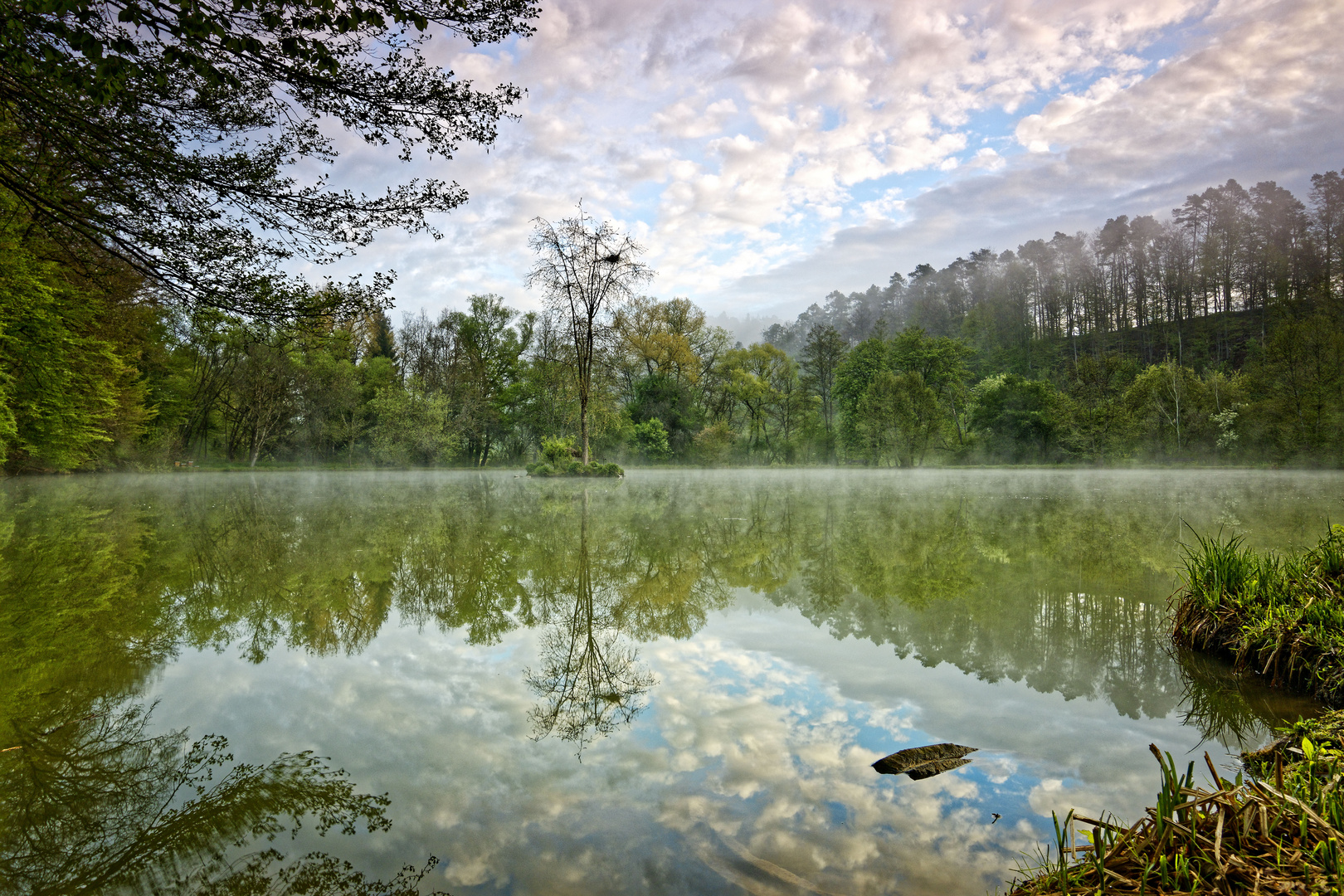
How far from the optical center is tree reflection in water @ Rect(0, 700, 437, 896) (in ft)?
6.40

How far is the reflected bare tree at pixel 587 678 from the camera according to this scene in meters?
3.18

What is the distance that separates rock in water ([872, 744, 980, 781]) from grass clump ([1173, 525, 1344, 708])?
2329 millimetres

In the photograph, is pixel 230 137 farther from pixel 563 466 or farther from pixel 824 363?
pixel 824 363

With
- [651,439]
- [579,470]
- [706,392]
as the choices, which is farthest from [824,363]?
[579,470]

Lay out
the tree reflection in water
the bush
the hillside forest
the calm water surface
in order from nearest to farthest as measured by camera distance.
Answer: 1. the tree reflection in water
2. the calm water surface
3. the bush
4. the hillside forest

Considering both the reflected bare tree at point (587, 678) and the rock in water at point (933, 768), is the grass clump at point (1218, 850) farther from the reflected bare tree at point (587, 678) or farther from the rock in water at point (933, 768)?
the reflected bare tree at point (587, 678)

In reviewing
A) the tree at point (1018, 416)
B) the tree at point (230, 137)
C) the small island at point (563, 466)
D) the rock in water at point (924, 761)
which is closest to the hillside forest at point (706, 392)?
the tree at point (1018, 416)

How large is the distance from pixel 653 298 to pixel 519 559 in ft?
134

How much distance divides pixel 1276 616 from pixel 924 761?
10.1ft

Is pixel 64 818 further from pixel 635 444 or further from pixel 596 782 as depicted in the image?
pixel 635 444

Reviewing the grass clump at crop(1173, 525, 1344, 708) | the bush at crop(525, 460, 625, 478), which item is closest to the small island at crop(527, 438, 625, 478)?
the bush at crop(525, 460, 625, 478)

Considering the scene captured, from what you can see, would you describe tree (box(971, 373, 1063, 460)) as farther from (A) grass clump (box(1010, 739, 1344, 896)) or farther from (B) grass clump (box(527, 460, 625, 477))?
(A) grass clump (box(1010, 739, 1344, 896))

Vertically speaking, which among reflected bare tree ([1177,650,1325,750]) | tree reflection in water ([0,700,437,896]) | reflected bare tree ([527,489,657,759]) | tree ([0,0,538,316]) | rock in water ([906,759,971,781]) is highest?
tree ([0,0,538,316])

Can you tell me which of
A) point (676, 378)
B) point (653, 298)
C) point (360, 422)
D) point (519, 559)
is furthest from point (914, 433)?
point (519, 559)
